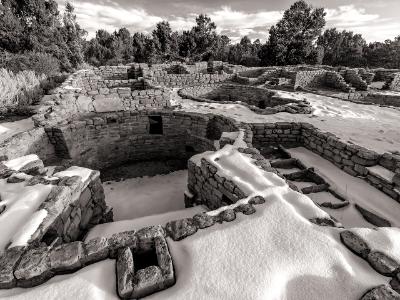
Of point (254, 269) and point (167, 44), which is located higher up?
point (167, 44)

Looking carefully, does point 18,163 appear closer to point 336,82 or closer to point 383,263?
point 383,263

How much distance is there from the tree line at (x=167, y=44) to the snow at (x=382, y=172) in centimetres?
1820

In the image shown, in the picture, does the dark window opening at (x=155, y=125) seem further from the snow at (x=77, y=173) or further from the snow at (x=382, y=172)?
the snow at (x=382, y=172)

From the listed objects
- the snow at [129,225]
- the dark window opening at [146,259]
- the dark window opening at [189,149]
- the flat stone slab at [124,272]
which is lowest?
the dark window opening at [189,149]

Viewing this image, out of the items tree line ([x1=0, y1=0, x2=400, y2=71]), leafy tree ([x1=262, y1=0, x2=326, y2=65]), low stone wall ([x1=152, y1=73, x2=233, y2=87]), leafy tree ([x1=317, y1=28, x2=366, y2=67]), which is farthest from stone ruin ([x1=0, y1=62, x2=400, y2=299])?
leafy tree ([x1=317, y1=28, x2=366, y2=67])

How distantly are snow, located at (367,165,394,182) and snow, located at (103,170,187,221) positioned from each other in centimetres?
390

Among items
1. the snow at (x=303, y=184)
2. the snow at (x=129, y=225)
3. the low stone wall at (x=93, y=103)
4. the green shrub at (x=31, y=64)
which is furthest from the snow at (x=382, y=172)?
the green shrub at (x=31, y=64)

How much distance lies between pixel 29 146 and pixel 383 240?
6.70 meters

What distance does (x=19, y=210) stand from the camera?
2945 millimetres

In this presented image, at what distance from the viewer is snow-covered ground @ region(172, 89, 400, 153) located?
6.19 metres

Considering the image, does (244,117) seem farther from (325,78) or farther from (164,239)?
(325,78)

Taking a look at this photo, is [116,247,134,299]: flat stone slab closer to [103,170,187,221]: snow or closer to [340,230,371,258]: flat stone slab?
[340,230,371,258]: flat stone slab

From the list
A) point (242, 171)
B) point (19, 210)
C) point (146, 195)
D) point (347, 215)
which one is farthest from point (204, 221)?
point (146, 195)

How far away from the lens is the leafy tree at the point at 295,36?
28984 mm
